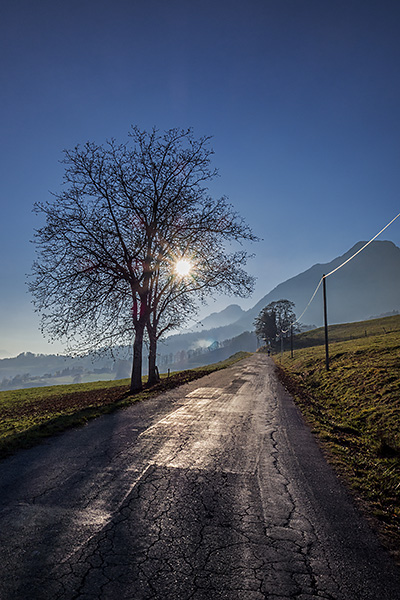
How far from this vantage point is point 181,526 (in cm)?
376

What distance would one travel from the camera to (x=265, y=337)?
10725 centimetres

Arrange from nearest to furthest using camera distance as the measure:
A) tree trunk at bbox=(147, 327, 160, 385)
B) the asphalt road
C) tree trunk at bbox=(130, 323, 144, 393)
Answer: the asphalt road, tree trunk at bbox=(130, 323, 144, 393), tree trunk at bbox=(147, 327, 160, 385)

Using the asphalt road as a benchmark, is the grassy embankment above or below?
below

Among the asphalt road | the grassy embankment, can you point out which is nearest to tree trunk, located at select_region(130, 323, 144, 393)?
the grassy embankment

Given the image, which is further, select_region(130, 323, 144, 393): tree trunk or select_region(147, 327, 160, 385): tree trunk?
select_region(147, 327, 160, 385): tree trunk

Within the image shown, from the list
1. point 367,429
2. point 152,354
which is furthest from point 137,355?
point 367,429

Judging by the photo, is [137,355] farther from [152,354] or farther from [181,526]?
[181,526]

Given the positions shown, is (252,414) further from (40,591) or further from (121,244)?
(121,244)

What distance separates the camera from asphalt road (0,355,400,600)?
9.07 ft

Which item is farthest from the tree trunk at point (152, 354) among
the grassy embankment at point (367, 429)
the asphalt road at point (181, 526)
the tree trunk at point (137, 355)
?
the asphalt road at point (181, 526)

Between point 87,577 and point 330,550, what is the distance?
259 centimetres

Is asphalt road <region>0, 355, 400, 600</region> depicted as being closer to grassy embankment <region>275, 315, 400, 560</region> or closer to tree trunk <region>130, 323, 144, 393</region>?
grassy embankment <region>275, 315, 400, 560</region>

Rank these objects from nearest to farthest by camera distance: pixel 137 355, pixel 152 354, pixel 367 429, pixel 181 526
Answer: pixel 181 526
pixel 367 429
pixel 137 355
pixel 152 354

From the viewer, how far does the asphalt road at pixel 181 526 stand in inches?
109
